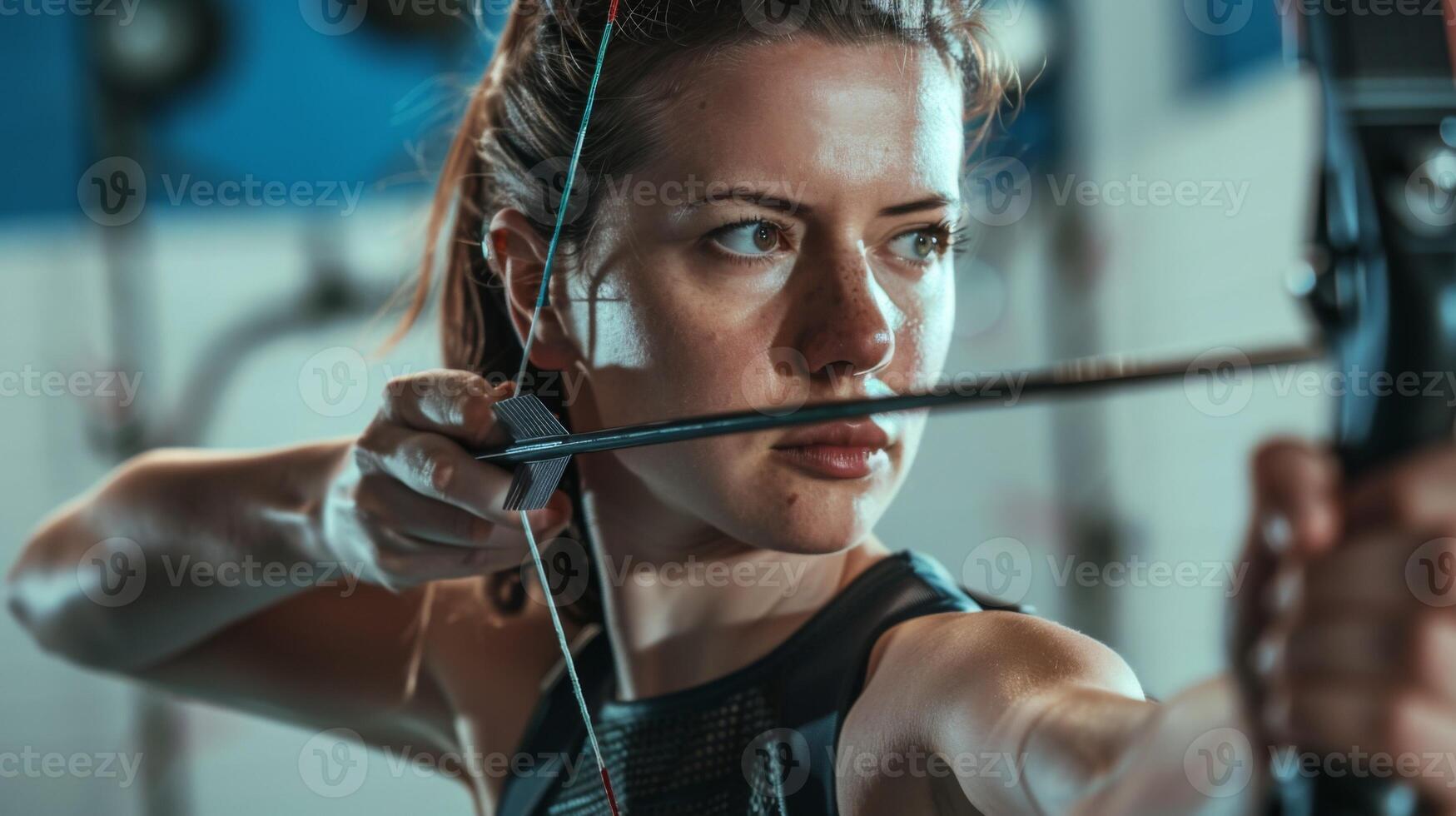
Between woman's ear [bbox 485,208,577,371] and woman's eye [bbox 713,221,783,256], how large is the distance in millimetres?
133

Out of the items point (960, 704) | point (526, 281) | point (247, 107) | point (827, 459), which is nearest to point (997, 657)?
point (960, 704)

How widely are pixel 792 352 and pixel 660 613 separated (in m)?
0.22

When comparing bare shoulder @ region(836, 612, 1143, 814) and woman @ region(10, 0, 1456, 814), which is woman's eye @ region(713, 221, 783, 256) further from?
bare shoulder @ region(836, 612, 1143, 814)

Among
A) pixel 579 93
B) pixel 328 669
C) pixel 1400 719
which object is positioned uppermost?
pixel 579 93

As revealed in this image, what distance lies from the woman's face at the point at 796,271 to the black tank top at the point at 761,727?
52mm

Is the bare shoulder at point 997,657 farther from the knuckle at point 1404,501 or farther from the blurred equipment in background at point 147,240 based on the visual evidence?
the blurred equipment in background at point 147,240

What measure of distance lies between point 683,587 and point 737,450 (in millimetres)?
149

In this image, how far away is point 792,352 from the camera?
0.56 meters

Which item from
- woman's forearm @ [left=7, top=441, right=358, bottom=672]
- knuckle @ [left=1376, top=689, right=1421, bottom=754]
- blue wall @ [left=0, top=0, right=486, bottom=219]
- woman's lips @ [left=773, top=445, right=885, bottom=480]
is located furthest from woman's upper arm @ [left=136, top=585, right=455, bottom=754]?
blue wall @ [left=0, top=0, right=486, bottom=219]

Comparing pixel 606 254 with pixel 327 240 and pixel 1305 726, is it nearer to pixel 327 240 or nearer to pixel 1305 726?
pixel 1305 726

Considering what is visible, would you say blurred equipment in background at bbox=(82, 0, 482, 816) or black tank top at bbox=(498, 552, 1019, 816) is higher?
blurred equipment in background at bbox=(82, 0, 482, 816)

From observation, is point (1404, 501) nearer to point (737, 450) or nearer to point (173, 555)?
point (737, 450)

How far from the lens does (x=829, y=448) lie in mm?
566

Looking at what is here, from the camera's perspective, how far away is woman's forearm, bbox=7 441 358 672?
0.83m
